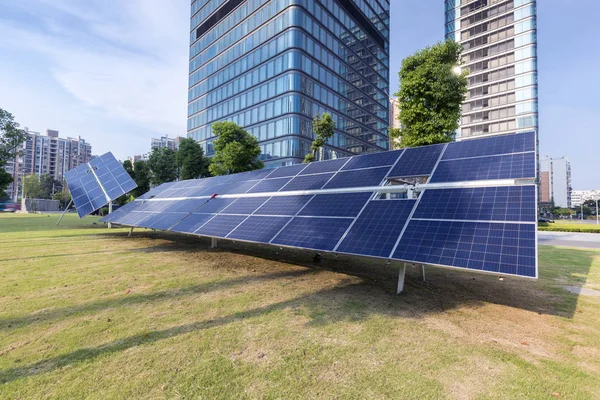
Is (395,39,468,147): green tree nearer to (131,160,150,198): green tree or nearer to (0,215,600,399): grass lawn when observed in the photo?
(0,215,600,399): grass lawn

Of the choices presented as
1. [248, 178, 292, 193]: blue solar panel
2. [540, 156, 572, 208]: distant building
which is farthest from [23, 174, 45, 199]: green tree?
[540, 156, 572, 208]: distant building

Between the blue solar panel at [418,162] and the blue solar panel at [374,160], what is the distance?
0.41 metres

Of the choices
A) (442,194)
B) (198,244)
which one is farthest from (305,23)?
(442,194)

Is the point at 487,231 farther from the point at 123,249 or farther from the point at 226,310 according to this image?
the point at 123,249

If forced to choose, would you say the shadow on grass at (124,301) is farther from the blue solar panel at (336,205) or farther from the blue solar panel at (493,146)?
the blue solar panel at (493,146)

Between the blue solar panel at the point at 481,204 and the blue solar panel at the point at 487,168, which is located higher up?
the blue solar panel at the point at 487,168

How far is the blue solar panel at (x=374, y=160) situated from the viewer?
1132 centimetres

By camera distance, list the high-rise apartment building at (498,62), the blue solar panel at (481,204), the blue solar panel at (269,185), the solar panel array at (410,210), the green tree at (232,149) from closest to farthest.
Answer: the solar panel array at (410,210)
the blue solar panel at (481,204)
the blue solar panel at (269,185)
the green tree at (232,149)
the high-rise apartment building at (498,62)

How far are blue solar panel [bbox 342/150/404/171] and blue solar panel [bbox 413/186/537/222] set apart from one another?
10.5 ft

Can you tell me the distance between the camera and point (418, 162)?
10164 millimetres

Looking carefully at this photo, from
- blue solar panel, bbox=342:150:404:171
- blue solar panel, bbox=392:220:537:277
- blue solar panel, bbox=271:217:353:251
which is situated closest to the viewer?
blue solar panel, bbox=392:220:537:277

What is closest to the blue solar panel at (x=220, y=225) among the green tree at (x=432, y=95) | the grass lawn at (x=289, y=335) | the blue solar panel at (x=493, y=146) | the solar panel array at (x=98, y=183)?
the grass lawn at (x=289, y=335)

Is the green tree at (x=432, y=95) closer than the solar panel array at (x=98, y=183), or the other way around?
the green tree at (x=432, y=95)

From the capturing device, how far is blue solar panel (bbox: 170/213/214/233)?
42.5ft
